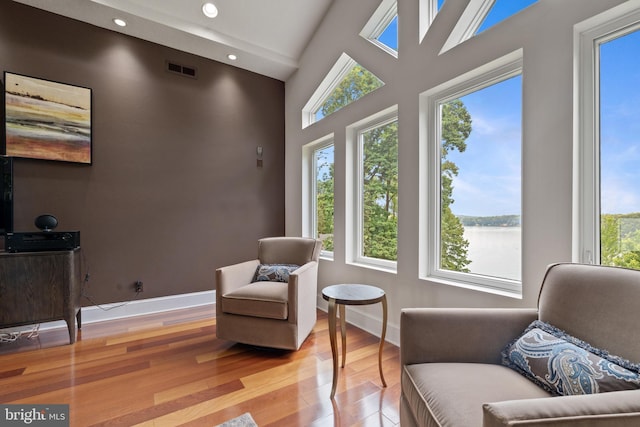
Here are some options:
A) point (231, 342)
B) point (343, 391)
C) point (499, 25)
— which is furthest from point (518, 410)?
point (231, 342)

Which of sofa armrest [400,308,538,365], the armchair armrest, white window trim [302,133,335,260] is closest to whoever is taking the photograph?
sofa armrest [400,308,538,365]

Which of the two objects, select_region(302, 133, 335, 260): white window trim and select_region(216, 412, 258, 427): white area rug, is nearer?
select_region(216, 412, 258, 427): white area rug

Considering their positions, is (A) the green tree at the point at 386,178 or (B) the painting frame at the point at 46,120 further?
(B) the painting frame at the point at 46,120

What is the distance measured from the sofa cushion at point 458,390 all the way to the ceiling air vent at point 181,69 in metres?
3.88

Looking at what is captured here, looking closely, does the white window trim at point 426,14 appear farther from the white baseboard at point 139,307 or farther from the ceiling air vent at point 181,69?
the white baseboard at point 139,307

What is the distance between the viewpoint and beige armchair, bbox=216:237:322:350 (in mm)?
2248

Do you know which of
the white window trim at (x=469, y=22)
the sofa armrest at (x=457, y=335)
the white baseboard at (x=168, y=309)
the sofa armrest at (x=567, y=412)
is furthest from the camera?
the white baseboard at (x=168, y=309)

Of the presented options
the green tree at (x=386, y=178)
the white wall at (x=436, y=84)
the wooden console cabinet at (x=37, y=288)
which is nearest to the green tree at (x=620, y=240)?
the white wall at (x=436, y=84)

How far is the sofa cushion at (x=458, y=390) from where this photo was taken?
0.95 m

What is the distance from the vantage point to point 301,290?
92.0 inches

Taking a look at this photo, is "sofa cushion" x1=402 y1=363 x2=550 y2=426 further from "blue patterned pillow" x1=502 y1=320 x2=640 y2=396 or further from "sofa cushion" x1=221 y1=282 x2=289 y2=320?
"sofa cushion" x1=221 y1=282 x2=289 y2=320

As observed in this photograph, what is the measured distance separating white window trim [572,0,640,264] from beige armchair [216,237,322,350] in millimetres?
1772

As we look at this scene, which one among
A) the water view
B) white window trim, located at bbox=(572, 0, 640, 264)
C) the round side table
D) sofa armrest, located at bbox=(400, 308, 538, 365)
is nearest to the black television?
the round side table

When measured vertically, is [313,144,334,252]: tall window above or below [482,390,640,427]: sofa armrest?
above
